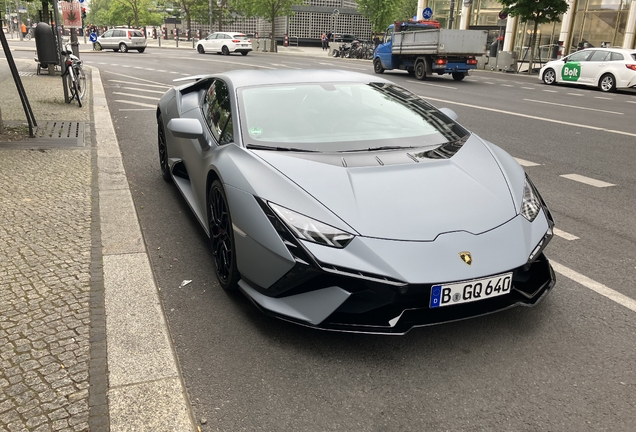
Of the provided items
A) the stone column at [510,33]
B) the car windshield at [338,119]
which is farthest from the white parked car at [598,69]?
the car windshield at [338,119]

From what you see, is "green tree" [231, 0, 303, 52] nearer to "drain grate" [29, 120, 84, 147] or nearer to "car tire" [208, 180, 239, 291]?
"drain grate" [29, 120, 84, 147]

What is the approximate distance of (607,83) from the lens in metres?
19.7

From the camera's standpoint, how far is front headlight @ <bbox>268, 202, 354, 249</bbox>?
2.81 metres

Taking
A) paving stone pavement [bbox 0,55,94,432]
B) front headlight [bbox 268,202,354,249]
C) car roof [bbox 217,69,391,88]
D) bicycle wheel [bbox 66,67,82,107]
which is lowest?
paving stone pavement [bbox 0,55,94,432]

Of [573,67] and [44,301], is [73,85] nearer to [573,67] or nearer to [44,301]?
[44,301]

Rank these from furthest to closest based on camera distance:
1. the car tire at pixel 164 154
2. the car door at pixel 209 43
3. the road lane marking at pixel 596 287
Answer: the car door at pixel 209 43 < the car tire at pixel 164 154 < the road lane marking at pixel 596 287

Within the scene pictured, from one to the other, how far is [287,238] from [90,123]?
7793 millimetres

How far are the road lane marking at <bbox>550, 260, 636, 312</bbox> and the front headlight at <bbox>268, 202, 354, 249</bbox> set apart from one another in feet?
6.20

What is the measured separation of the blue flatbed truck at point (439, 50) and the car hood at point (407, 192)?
64.0 ft

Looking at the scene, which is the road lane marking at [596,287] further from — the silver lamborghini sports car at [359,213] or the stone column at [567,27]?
the stone column at [567,27]

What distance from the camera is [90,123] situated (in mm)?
9570

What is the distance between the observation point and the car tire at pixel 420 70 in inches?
886

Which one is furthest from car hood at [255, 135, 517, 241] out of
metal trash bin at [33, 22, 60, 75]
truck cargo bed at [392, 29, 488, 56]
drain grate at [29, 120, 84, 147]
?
truck cargo bed at [392, 29, 488, 56]

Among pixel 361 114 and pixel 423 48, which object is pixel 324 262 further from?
pixel 423 48
